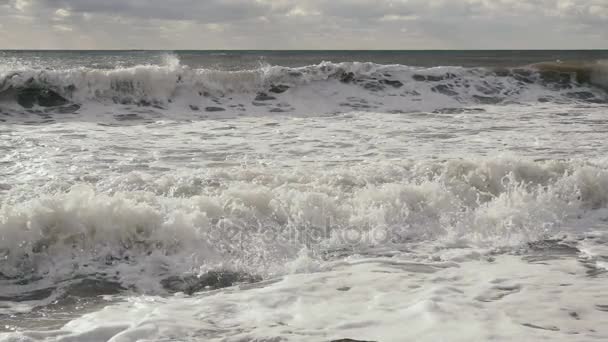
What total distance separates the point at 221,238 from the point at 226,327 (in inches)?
73.1

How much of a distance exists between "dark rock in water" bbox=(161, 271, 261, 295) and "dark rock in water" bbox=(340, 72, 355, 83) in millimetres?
12846

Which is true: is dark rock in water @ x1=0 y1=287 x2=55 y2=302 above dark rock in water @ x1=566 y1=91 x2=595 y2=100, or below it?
below

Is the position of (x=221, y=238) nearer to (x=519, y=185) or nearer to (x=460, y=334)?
(x=460, y=334)

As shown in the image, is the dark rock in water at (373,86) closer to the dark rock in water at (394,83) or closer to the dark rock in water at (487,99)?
the dark rock in water at (394,83)

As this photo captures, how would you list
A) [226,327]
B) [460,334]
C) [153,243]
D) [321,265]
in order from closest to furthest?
1. [460,334]
2. [226,327]
3. [321,265]
4. [153,243]

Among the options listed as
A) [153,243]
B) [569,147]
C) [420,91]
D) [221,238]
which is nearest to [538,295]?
[221,238]

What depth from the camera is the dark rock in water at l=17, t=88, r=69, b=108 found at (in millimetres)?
13428

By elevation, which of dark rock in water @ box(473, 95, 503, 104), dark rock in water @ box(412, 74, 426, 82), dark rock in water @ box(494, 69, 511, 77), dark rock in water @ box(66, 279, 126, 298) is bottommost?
dark rock in water @ box(66, 279, 126, 298)

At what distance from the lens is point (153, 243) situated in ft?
17.9

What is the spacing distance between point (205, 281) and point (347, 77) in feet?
43.8

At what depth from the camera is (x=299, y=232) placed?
587cm

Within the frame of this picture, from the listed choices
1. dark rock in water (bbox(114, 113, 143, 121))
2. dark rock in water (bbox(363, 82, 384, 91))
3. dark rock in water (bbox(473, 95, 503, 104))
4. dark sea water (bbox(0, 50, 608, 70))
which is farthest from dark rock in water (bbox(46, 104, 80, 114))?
dark sea water (bbox(0, 50, 608, 70))

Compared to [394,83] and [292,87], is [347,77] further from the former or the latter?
[292,87]

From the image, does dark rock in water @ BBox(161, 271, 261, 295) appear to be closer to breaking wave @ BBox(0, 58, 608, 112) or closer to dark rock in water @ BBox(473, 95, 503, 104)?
breaking wave @ BBox(0, 58, 608, 112)
